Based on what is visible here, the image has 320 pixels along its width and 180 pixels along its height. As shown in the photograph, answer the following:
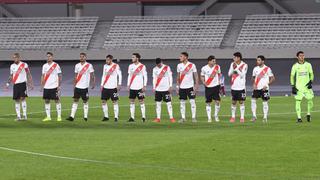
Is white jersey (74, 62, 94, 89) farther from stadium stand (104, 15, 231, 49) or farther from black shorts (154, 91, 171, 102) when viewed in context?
stadium stand (104, 15, 231, 49)

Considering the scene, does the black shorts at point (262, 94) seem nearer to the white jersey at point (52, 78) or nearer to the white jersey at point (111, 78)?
the white jersey at point (111, 78)

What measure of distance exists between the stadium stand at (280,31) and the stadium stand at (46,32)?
12.0m

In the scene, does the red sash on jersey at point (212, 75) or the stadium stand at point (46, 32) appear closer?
the red sash on jersey at point (212, 75)

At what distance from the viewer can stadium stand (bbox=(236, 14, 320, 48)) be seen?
191 feet

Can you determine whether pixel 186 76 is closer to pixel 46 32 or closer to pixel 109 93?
pixel 109 93

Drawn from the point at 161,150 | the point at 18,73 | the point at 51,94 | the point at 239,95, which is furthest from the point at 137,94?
the point at 161,150

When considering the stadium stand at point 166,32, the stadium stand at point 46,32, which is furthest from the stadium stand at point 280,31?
the stadium stand at point 46,32

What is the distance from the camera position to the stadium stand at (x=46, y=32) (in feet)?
202

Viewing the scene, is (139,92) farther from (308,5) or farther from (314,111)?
(308,5)

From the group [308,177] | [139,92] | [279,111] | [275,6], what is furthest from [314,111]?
[275,6]

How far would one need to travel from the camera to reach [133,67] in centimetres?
2844

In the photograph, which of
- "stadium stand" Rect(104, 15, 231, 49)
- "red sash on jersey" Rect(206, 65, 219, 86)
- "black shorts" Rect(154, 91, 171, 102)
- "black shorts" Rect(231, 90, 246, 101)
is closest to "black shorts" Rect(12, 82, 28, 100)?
"black shorts" Rect(154, 91, 171, 102)

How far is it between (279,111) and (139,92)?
8.64 metres

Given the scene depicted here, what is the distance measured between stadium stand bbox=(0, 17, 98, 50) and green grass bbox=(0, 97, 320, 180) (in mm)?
33340
